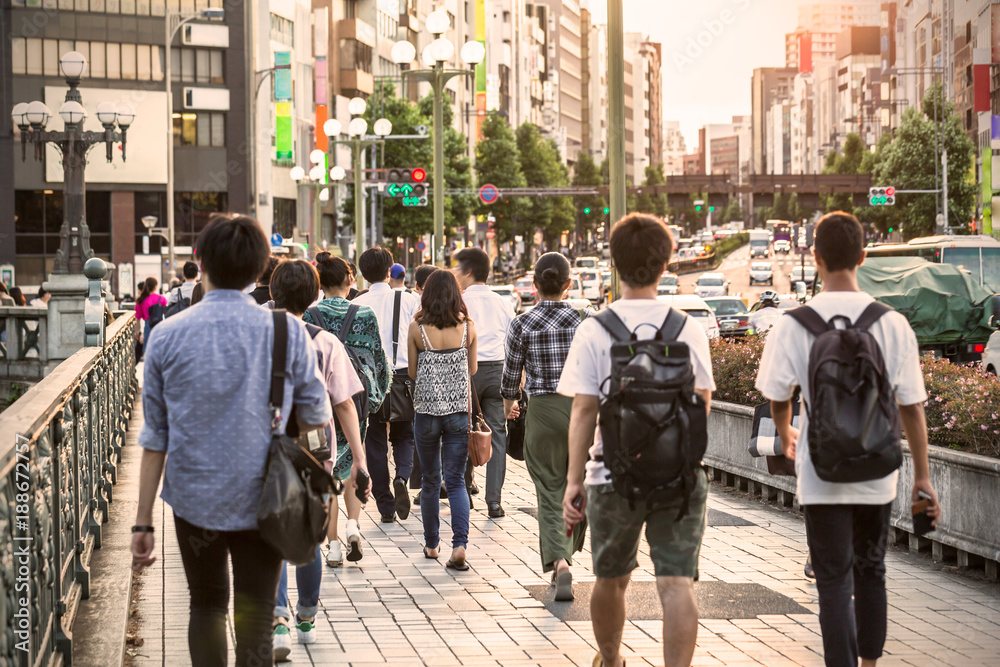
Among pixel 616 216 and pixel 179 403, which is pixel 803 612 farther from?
pixel 616 216

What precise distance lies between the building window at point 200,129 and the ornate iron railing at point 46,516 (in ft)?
186

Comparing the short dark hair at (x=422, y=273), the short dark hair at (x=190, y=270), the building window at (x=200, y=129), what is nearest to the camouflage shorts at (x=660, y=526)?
the short dark hair at (x=422, y=273)

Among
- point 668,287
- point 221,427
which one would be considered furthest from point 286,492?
point 668,287

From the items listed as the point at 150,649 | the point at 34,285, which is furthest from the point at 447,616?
the point at 34,285

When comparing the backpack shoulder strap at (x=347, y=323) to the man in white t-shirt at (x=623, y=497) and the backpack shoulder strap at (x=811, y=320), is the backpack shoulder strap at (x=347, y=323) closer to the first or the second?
the man in white t-shirt at (x=623, y=497)

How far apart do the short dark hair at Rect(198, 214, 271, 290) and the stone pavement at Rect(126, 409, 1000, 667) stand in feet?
7.40

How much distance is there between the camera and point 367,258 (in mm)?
9297

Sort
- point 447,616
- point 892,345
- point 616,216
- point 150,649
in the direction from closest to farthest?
point 892,345, point 150,649, point 447,616, point 616,216

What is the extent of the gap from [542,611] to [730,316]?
27.0 m

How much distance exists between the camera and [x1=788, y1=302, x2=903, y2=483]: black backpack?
15.0ft

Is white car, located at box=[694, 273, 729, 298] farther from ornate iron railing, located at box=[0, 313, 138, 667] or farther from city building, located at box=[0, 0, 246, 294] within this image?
ornate iron railing, located at box=[0, 313, 138, 667]

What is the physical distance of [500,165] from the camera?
95.0 m

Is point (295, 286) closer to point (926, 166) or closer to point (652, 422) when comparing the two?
point (652, 422)

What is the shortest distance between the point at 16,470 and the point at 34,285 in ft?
191
